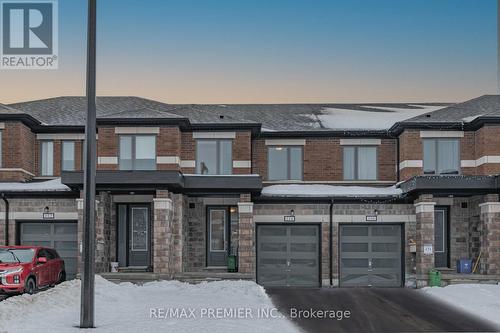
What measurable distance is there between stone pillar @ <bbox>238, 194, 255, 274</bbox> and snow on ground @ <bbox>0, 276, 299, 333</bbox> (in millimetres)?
2673

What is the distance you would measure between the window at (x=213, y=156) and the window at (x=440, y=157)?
8.33 m

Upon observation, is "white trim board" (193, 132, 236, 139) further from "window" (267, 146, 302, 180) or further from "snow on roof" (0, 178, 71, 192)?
"snow on roof" (0, 178, 71, 192)

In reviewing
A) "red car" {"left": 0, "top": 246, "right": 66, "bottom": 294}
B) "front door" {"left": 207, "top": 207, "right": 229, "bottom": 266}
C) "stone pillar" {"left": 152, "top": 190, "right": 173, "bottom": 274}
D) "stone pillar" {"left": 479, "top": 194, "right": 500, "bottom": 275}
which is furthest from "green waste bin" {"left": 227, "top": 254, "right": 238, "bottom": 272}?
"stone pillar" {"left": 479, "top": 194, "right": 500, "bottom": 275}

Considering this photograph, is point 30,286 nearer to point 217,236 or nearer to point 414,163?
point 217,236

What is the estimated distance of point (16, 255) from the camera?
22.1 metres

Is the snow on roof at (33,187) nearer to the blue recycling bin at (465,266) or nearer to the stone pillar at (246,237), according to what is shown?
the stone pillar at (246,237)

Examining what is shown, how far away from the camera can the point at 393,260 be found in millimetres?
28766

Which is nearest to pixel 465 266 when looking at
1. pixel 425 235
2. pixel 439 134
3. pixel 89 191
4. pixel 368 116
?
pixel 425 235

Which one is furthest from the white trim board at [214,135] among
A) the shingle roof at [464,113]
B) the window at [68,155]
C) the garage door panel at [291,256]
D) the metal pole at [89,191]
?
the metal pole at [89,191]

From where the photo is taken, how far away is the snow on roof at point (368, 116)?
3105cm

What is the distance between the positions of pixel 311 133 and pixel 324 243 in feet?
16.2

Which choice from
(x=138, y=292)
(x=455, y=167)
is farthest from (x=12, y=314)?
(x=455, y=167)

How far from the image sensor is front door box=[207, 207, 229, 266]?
29359 millimetres

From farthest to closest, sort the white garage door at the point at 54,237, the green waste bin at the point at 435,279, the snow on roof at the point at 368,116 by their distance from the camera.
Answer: the snow on roof at the point at 368,116, the white garage door at the point at 54,237, the green waste bin at the point at 435,279
